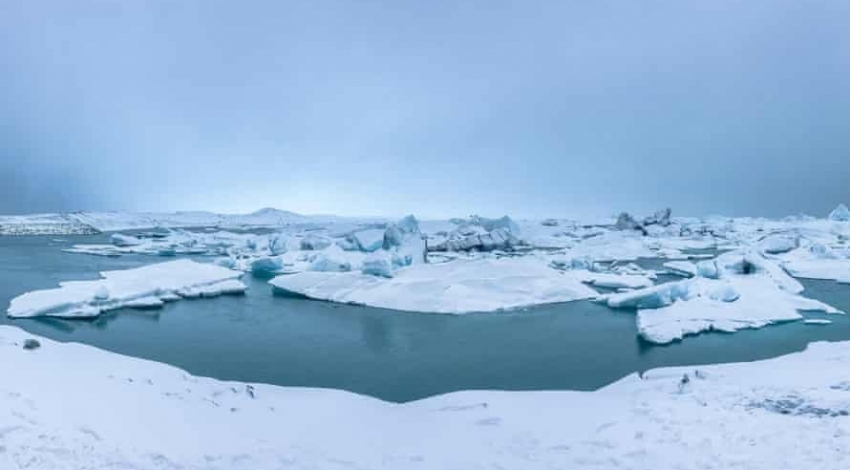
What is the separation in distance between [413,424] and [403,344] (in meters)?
4.52

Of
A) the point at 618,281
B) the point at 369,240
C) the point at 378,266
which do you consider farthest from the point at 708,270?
the point at 369,240

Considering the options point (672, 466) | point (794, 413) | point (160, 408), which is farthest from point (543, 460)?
point (160, 408)

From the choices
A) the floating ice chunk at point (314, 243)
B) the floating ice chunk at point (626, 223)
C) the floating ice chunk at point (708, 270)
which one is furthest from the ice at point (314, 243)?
the floating ice chunk at point (626, 223)

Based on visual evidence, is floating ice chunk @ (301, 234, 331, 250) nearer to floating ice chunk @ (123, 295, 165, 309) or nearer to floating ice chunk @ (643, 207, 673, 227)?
floating ice chunk @ (123, 295, 165, 309)

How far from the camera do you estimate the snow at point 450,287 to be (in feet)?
43.9

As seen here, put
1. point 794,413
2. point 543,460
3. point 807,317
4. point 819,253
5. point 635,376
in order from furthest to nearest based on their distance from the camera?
point 819,253, point 807,317, point 635,376, point 794,413, point 543,460

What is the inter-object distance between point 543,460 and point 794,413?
2.44 metres

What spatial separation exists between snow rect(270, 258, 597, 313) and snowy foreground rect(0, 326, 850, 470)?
6477 millimetres

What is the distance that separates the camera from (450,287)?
45.5 ft

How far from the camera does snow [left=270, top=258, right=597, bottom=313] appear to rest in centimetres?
1337

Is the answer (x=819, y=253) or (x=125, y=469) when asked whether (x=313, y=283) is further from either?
(x=819, y=253)

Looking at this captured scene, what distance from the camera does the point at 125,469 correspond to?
13.6 ft

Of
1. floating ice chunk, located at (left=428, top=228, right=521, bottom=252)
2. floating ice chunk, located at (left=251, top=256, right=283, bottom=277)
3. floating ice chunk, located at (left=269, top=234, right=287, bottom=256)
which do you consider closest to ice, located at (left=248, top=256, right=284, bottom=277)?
floating ice chunk, located at (left=251, top=256, right=283, bottom=277)

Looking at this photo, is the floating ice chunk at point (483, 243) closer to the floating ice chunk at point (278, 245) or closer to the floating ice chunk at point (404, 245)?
the floating ice chunk at point (404, 245)
